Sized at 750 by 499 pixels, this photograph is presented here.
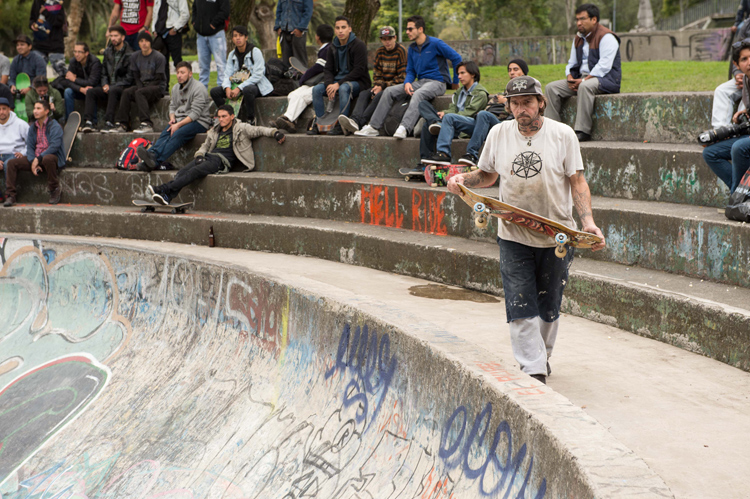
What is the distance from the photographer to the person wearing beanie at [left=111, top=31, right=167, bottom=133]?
36.8 ft

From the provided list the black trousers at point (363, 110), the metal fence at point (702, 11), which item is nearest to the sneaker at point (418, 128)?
the black trousers at point (363, 110)

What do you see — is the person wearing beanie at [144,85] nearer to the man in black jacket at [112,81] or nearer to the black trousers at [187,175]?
the man in black jacket at [112,81]

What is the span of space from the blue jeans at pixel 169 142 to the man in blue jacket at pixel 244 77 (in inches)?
24.7

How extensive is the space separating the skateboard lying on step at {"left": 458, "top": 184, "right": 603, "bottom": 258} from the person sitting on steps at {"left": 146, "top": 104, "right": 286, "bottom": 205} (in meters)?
6.24

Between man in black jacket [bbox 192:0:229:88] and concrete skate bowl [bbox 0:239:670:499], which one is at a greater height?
man in black jacket [bbox 192:0:229:88]

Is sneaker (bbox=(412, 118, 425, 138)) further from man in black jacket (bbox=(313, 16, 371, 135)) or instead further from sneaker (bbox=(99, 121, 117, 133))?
sneaker (bbox=(99, 121, 117, 133))

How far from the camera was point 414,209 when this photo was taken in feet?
26.1

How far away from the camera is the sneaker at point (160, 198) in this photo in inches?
375

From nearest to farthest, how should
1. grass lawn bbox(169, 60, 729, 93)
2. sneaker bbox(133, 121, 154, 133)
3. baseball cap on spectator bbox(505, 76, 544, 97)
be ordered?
1. baseball cap on spectator bbox(505, 76, 544, 97)
2. grass lawn bbox(169, 60, 729, 93)
3. sneaker bbox(133, 121, 154, 133)

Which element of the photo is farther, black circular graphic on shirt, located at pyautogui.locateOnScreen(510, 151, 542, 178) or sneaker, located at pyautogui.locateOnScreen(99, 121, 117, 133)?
sneaker, located at pyautogui.locateOnScreen(99, 121, 117, 133)

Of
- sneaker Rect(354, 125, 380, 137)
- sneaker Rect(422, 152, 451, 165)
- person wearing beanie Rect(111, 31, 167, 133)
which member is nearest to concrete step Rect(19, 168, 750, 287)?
sneaker Rect(422, 152, 451, 165)

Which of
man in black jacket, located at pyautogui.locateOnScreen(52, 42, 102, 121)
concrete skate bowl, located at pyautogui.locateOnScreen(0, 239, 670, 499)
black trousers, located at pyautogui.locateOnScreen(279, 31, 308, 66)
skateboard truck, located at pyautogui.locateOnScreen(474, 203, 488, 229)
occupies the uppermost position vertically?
black trousers, located at pyautogui.locateOnScreen(279, 31, 308, 66)

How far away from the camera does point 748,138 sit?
18.2ft

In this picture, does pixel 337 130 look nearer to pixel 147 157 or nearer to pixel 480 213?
pixel 147 157
